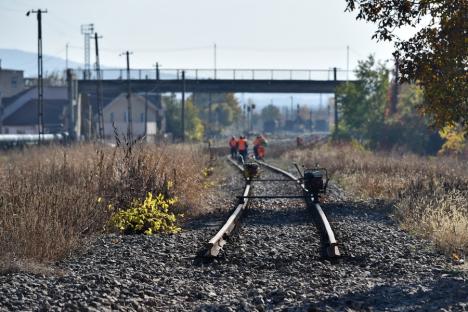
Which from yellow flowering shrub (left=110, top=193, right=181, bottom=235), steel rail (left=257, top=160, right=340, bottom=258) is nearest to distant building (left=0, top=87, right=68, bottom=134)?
steel rail (left=257, top=160, right=340, bottom=258)

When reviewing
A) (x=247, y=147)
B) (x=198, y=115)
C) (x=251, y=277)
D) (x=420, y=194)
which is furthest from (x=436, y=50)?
(x=198, y=115)

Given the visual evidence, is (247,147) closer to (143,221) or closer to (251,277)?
(143,221)

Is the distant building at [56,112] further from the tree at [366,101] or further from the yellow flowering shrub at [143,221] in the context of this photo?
the yellow flowering shrub at [143,221]

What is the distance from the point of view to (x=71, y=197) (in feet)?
49.6

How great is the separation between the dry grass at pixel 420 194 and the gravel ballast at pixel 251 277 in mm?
472

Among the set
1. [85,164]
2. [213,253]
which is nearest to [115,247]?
[213,253]

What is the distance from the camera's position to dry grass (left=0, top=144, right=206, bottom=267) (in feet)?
39.7

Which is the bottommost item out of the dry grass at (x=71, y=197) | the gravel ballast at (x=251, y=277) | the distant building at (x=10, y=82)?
the gravel ballast at (x=251, y=277)

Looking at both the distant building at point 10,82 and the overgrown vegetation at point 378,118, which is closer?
the overgrown vegetation at point 378,118

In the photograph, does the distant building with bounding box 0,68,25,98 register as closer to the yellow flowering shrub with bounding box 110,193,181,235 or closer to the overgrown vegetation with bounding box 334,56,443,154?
the overgrown vegetation with bounding box 334,56,443,154

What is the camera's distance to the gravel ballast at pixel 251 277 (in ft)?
29.6

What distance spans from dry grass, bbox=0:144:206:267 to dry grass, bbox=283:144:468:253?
5.14 m

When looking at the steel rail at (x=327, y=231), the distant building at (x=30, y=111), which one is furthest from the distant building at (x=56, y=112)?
the steel rail at (x=327, y=231)

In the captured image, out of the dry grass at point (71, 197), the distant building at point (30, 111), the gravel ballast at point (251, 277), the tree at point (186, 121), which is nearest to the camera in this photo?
the gravel ballast at point (251, 277)
